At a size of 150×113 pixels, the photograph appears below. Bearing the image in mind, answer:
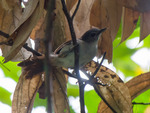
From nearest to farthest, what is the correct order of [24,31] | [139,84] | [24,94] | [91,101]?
Result: [24,31] < [24,94] < [139,84] < [91,101]

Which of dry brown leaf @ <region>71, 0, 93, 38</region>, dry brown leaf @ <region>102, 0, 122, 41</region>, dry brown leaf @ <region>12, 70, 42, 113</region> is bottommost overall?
dry brown leaf @ <region>12, 70, 42, 113</region>

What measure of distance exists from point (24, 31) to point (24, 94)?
70 centimetres

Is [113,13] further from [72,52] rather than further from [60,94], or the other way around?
[60,94]

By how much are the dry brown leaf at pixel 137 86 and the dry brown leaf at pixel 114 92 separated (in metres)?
0.05

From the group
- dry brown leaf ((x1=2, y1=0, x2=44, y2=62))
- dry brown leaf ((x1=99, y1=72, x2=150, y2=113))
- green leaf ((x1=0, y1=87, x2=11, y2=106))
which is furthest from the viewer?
green leaf ((x1=0, y1=87, x2=11, y2=106))

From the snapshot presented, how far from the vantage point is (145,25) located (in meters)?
2.25

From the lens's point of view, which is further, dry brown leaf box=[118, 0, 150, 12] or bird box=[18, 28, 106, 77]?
bird box=[18, 28, 106, 77]

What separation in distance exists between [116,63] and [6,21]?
82.2 inches

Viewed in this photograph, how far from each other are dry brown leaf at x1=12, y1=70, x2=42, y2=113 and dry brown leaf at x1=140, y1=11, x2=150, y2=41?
3.23 ft

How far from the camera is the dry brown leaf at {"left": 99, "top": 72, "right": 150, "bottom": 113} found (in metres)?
2.45

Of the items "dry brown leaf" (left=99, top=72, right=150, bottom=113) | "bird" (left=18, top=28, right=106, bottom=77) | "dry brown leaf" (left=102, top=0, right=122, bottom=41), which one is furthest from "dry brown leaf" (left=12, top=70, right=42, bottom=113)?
"dry brown leaf" (left=102, top=0, right=122, bottom=41)

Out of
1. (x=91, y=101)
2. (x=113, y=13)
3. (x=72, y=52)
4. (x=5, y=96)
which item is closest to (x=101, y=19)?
(x=113, y=13)

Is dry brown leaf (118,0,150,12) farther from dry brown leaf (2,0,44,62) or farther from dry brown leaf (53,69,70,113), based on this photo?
dry brown leaf (53,69,70,113)

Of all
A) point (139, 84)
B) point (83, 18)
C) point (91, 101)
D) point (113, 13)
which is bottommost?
point (139, 84)
